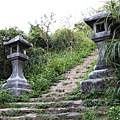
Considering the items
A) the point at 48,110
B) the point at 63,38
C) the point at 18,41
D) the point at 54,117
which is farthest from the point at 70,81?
the point at 63,38

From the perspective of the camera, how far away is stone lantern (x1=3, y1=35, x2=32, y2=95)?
18.7 ft

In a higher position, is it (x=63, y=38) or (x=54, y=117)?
(x=63, y=38)

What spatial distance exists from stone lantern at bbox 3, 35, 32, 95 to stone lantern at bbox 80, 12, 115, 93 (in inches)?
66.3

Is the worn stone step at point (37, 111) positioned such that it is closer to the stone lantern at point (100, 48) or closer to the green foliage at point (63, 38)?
the stone lantern at point (100, 48)

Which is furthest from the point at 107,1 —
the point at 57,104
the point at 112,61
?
the point at 57,104

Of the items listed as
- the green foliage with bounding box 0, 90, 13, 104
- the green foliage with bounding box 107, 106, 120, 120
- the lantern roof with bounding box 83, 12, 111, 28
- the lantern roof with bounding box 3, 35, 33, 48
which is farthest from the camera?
the lantern roof with bounding box 3, 35, 33, 48

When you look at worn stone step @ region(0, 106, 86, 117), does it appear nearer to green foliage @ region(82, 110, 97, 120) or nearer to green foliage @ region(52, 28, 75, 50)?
green foliage @ region(82, 110, 97, 120)

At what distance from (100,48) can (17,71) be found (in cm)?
226

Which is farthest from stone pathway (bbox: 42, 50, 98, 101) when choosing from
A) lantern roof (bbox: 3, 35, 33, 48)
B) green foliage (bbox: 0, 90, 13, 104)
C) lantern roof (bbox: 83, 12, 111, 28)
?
lantern roof (bbox: 83, 12, 111, 28)

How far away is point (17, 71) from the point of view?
19.8 feet

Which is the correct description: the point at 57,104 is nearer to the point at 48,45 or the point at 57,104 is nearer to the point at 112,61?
the point at 112,61

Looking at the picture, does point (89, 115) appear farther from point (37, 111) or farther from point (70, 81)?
point (70, 81)

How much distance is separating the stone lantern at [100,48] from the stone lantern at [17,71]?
1.68 meters

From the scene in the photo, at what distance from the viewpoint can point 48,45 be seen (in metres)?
10.7
